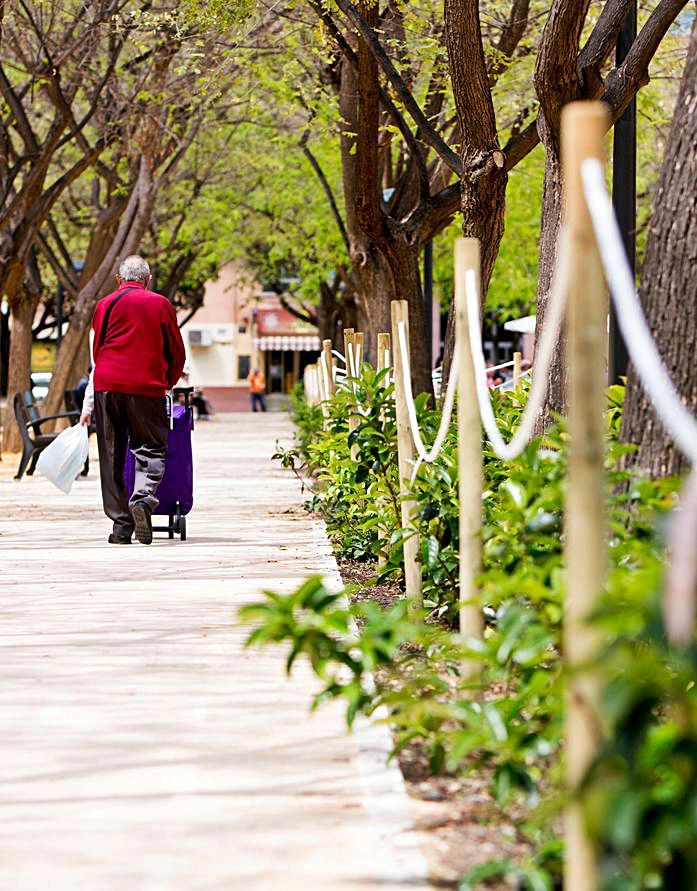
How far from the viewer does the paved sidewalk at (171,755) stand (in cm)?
452

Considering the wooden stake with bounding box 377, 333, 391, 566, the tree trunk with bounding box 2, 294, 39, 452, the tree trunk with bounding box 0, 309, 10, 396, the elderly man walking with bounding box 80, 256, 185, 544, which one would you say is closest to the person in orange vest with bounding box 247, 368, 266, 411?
the tree trunk with bounding box 0, 309, 10, 396

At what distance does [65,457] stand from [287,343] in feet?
221

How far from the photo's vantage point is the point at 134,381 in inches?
488

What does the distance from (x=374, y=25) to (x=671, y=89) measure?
16887 millimetres

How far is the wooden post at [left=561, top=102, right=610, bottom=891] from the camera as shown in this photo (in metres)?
3.63

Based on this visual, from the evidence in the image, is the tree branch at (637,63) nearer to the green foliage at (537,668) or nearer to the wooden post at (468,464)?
the green foliage at (537,668)

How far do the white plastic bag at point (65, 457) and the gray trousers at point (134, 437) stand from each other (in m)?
1.47

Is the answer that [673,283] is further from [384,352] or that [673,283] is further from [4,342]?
[4,342]

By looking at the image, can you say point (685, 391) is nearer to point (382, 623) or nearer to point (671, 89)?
point (382, 623)

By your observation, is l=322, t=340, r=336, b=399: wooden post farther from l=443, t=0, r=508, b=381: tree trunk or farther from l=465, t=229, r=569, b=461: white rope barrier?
l=465, t=229, r=569, b=461: white rope barrier

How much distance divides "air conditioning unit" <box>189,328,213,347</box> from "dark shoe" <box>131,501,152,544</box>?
6966 cm

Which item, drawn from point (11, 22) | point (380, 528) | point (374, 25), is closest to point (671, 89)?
point (11, 22)

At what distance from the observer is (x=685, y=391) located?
5.58 m

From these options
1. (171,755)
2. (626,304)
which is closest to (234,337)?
(171,755)
